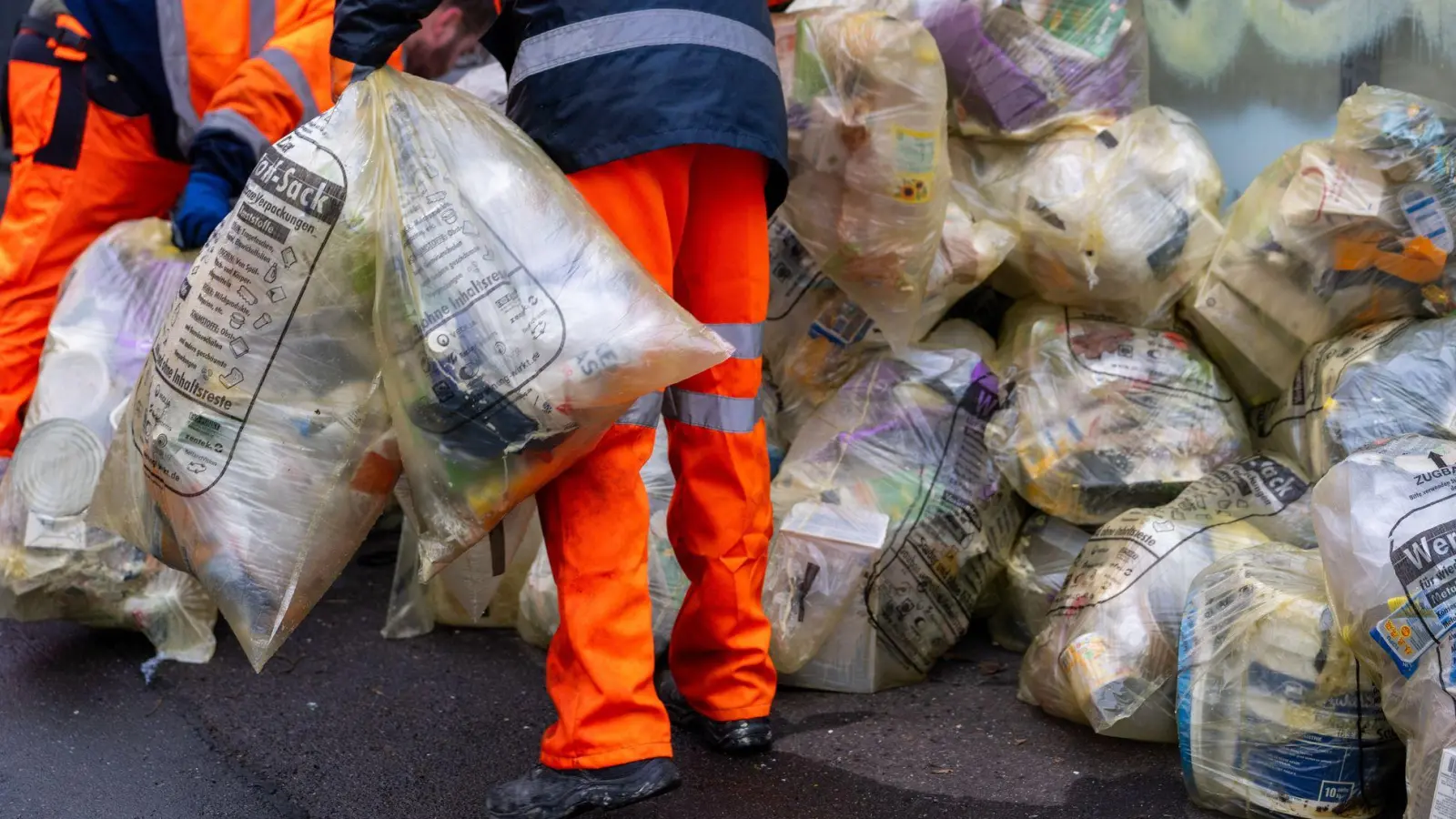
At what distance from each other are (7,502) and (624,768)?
5.26ft

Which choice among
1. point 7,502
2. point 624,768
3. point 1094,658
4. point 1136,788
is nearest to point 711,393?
point 624,768

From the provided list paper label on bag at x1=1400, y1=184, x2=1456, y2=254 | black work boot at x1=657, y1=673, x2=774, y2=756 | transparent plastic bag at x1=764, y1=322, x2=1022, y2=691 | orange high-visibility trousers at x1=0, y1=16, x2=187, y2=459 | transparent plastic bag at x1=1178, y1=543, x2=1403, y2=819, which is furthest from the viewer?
orange high-visibility trousers at x1=0, y1=16, x2=187, y2=459

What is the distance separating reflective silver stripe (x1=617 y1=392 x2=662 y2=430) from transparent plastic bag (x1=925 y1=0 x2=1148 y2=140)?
1270mm

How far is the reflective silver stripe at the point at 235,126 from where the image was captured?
10.1 ft

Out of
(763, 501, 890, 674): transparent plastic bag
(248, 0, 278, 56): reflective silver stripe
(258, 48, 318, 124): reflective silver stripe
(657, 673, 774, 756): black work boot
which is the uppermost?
(248, 0, 278, 56): reflective silver stripe

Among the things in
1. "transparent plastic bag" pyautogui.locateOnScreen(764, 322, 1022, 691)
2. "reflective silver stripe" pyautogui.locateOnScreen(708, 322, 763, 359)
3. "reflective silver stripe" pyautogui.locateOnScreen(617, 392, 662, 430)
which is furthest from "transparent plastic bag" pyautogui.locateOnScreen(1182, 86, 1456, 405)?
"reflective silver stripe" pyautogui.locateOnScreen(617, 392, 662, 430)

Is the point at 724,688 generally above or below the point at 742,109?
below

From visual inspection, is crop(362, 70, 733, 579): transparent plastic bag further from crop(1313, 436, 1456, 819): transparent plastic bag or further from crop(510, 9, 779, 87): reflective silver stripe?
crop(1313, 436, 1456, 819): transparent plastic bag

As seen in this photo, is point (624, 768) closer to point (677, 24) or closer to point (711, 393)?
point (711, 393)

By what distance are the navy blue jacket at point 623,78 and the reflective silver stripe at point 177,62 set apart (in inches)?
54.0

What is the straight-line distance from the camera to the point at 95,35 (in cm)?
322

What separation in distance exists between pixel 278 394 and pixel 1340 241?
6.37ft

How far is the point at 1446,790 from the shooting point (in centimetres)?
181

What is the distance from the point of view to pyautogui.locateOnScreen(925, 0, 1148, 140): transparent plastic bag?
120 inches
